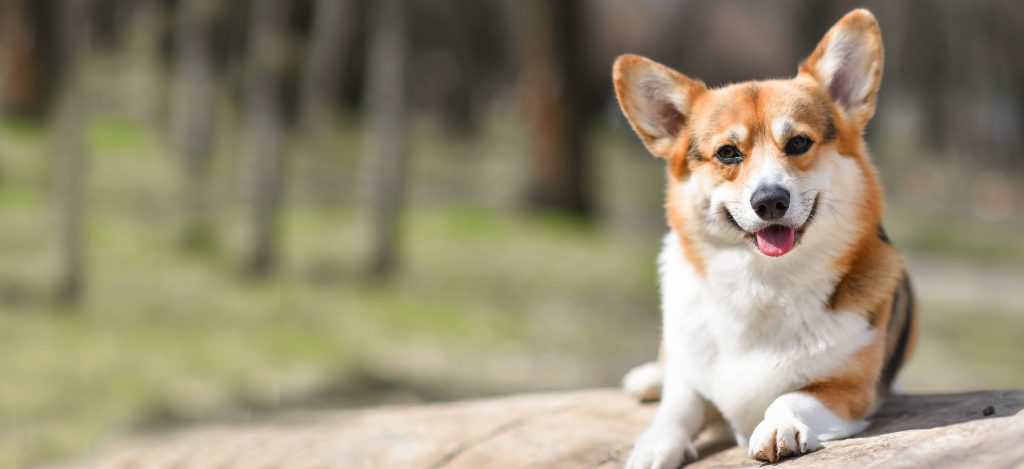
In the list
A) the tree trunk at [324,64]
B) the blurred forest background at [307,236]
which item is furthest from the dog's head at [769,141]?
the tree trunk at [324,64]

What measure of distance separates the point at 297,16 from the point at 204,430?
8803 mm

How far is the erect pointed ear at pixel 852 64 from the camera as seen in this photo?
3875mm

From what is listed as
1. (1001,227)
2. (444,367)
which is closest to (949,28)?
(1001,227)

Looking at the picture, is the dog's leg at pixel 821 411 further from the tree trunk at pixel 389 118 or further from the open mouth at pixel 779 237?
the tree trunk at pixel 389 118

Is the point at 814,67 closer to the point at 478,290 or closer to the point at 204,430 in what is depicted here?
the point at 204,430

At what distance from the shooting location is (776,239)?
3646 millimetres

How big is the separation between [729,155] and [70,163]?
10.0m

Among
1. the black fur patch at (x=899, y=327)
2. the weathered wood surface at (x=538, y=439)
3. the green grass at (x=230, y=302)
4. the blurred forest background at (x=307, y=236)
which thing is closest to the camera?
the weathered wood surface at (x=538, y=439)

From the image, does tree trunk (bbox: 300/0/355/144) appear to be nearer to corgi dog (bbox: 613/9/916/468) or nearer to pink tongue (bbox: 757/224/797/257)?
corgi dog (bbox: 613/9/916/468)

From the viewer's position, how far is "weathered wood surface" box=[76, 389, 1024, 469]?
3.47 meters

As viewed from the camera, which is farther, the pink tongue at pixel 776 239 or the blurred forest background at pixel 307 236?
the blurred forest background at pixel 307 236

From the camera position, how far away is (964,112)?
122ft

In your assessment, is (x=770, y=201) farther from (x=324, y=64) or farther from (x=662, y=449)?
(x=324, y=64)

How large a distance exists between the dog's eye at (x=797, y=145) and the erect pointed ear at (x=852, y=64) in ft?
1.19
